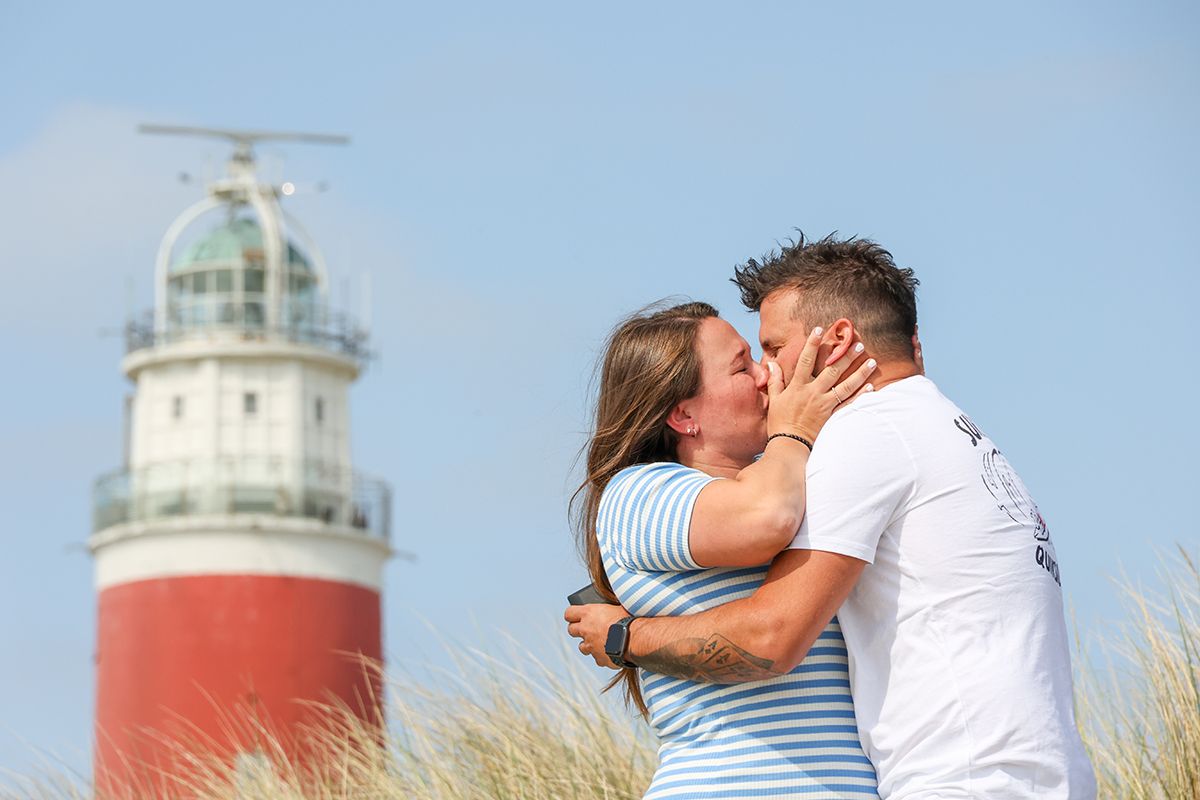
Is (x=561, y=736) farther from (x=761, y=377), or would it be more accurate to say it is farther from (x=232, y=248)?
(x=232, y=248)

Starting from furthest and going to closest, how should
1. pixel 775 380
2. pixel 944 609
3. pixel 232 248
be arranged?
pixel 232 248 < pixel 775 380 < pixel 944 609

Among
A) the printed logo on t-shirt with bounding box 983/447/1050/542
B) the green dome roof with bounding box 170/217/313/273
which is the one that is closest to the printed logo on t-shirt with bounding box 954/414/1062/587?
the printed logo on t-shirt with bounding box 983/447/1050/542

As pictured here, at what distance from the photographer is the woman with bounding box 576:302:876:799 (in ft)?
9.24

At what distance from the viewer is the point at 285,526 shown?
2286 centimetres

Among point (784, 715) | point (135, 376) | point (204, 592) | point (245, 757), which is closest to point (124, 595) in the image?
point (204, 592)

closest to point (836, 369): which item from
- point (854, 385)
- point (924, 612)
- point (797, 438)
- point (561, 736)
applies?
point (854, 385)

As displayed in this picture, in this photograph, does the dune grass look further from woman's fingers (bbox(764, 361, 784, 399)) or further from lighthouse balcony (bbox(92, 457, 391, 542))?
lighthouse balcony (bbox(92, 457, 391, 542))

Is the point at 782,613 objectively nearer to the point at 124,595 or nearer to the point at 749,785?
the point at 749,785

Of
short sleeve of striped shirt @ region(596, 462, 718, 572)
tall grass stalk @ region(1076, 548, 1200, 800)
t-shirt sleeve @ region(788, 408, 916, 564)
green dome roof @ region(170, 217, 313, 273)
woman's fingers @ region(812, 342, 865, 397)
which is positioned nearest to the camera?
t-shirt sleeve @ region(788, 408, 916, 564)

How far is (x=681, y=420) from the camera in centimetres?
323

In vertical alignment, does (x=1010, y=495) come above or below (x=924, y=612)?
above

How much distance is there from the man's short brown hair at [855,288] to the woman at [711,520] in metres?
0.06

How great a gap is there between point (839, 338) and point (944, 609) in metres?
0.58

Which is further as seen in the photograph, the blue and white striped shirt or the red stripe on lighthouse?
the red stripe on lighthouse
